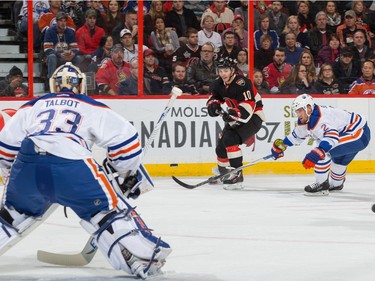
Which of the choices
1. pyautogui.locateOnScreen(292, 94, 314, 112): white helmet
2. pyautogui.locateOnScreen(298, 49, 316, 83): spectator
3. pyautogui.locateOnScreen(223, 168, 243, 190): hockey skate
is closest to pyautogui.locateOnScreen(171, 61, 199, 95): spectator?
pyautogui.locateOnScreen(298, 49, 316, 83): spectator

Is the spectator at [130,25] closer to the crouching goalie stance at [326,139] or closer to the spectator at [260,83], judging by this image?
the spectator at [260,83]

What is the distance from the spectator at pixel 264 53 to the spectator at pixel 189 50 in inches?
21.0

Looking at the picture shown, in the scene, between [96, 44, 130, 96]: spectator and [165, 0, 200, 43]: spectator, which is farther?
[165, 0, 200, 43]: spectator

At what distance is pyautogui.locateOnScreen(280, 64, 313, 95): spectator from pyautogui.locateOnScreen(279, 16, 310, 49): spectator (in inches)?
8.8

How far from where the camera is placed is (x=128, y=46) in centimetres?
868

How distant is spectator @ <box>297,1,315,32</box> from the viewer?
9266mm

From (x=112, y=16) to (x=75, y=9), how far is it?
326 millimetres

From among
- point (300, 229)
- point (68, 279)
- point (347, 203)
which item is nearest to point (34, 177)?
point (68, 279)

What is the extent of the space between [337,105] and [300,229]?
369cm

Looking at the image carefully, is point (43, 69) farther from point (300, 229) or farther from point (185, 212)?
point (300, 229)

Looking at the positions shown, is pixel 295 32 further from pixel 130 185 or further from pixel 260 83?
pixel 130 185

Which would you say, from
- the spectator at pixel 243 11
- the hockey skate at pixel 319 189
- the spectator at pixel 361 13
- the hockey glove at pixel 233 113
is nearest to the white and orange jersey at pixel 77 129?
the hockey skate at pixel 319 189

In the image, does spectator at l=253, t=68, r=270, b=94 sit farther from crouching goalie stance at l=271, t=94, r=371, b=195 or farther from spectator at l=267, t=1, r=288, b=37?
crouching goalie stance at l=271, t=94, r=371, b=195

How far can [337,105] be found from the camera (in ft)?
29.7
